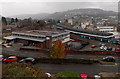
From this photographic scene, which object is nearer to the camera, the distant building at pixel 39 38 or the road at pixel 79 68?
the road at pixel 79 68

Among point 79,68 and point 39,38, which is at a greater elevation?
point 39,38

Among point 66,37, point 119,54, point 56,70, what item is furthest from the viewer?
point 66,37

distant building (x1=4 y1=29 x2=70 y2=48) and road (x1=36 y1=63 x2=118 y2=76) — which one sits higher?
distant building (x1=4 y1=29 x2=70 y2=48)

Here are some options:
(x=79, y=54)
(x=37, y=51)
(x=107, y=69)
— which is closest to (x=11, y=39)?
(x=37, y=51)

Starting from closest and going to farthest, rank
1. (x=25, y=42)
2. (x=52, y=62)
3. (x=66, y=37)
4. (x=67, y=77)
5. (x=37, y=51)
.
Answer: (x=67, y=77) < (x=52, y=62) < (x=37, y=51) < (x=25, y=42) < (x=66, y=37)

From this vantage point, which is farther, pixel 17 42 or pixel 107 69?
pixel 17 42

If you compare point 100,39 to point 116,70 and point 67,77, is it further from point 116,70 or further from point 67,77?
point 67,77

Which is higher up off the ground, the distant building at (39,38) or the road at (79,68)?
the distant building at (39,38)

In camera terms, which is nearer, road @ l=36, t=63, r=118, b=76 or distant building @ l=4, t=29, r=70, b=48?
road @ l=36, t=63, r=118, b=76

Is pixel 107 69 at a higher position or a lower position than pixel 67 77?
lower

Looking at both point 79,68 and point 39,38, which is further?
point 39,38
